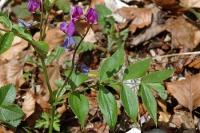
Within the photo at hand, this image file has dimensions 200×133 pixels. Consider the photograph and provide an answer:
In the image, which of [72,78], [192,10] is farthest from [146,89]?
[192,10]

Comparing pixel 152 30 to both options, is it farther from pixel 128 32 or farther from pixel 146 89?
pixel 146 89

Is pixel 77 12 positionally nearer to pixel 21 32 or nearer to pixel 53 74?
pixel 21 32

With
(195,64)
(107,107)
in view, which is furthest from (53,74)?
(107,107)

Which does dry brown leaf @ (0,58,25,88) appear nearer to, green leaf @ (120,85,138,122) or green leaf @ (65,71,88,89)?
green leaf @ (65,71,88,89)

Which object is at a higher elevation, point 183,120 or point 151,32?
point 151,32

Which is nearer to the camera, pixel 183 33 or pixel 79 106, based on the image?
pixel 79 106

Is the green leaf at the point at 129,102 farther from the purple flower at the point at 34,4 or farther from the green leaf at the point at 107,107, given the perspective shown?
the purple flower at the point at 34,4

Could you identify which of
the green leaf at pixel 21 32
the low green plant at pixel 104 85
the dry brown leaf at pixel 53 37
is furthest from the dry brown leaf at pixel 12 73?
the green leaf at pixel 21 32

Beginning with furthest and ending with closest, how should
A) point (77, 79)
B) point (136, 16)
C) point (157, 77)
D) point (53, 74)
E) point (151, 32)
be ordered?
point (136, 16)
point (151, 32)
point (53, 74)
point (77, 79)
point (157, 77)
